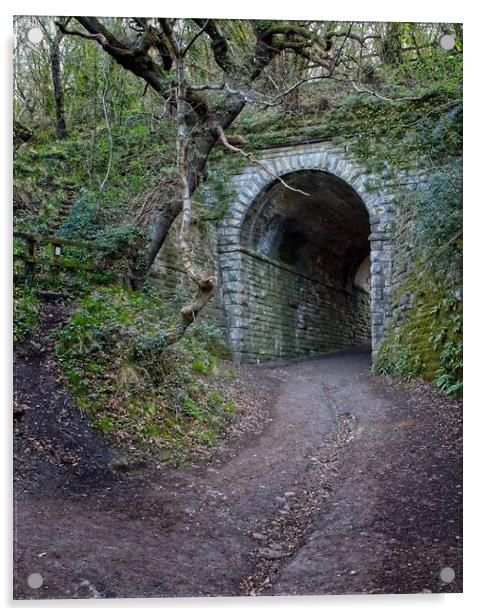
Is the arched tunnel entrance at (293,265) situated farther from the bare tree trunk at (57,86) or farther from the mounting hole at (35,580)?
the mounting hole at (35,580)

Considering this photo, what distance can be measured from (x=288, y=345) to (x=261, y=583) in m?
8.40

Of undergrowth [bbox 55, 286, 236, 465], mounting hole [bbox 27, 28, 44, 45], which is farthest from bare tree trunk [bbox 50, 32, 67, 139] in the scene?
undergrowth [bbox 55, 286, 236, 465]

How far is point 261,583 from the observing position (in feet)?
12.4

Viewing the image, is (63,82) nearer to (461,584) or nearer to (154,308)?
(154,308)

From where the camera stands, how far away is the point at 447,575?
3848 millimetres

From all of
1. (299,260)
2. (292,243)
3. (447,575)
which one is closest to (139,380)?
(447,575)

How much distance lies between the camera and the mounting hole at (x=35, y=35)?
15.1 ft

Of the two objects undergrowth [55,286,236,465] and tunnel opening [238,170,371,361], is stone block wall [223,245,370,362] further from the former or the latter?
undergrowth [55,286,236,465]

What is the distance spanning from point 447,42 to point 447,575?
14.5ft

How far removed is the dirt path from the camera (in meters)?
3.67

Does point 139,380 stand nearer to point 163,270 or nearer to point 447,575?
point 163,270

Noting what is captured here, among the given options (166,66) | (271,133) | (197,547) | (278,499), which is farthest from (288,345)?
(197,547)

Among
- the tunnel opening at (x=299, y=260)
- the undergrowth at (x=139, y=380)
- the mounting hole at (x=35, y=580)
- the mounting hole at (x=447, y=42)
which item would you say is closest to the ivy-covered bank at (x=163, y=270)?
the undergrowth at (x=139, y=380)
